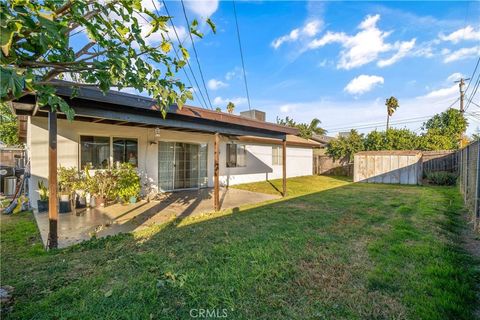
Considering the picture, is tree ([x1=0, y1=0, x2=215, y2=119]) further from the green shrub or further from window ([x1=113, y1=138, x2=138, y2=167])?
the green shrub

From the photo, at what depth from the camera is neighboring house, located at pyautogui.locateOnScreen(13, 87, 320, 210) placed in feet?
15.9

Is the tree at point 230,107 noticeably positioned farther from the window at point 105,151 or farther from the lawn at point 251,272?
the lawn at point 251,272

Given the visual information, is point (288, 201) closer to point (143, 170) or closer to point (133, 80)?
point (143, 170)

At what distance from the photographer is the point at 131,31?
2039mm

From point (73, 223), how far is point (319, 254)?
5278 mm

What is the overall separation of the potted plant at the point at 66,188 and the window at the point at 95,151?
79cm

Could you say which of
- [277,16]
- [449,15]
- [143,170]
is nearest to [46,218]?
[143,170]

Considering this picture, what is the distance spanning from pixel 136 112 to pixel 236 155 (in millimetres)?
7449

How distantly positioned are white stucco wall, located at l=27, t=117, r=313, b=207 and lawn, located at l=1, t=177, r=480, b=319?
7.20 feet

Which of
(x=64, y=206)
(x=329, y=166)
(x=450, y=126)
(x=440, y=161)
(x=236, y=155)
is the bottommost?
(x=64, y=206)

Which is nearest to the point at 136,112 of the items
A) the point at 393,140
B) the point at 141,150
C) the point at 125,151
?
the point at 125,151

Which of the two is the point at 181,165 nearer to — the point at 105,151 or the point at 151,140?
the point at 151,140

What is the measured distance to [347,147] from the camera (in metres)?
17.4

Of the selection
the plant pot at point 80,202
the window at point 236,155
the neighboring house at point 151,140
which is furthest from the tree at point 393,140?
the plant pot at point 80,202
